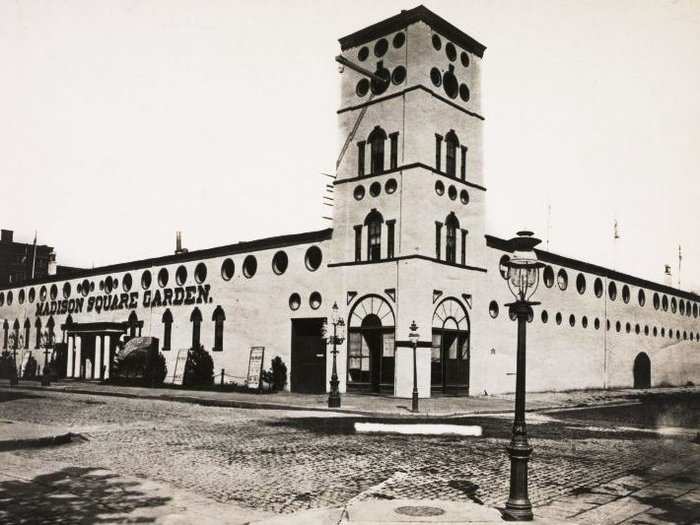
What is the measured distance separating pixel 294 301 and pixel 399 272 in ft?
23.0

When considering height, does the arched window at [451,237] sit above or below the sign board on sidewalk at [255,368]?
above

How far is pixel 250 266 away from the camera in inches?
1454

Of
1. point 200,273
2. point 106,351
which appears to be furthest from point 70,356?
point 200,273

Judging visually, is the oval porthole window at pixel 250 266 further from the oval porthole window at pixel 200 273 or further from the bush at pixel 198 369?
the bush at pixel 198 369

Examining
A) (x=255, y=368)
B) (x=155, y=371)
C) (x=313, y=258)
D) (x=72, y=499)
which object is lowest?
(x=72, y=499)

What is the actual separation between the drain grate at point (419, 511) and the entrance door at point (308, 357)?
23960 mm

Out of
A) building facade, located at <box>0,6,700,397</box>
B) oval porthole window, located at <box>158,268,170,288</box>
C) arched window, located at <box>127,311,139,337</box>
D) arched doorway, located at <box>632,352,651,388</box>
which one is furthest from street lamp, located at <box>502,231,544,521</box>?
arched doorway, located at <box>632,352,651,388</box>

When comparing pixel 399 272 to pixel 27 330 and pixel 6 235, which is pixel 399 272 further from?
pixel 6 235

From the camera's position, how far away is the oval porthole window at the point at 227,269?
1496 inches

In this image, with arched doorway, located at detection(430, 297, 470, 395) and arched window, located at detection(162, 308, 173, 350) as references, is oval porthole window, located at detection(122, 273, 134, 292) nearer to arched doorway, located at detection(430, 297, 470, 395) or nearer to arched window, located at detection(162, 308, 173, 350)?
arched window, located at detection(162, 308, 173, 350)

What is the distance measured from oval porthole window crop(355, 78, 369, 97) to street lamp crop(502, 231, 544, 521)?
24794mm

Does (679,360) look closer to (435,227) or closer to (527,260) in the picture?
(435,227)

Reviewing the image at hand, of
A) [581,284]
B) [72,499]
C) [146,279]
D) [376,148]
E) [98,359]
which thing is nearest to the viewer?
[72,499]

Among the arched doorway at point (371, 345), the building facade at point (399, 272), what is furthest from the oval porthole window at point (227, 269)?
the arched doorway at point (371, 345)
